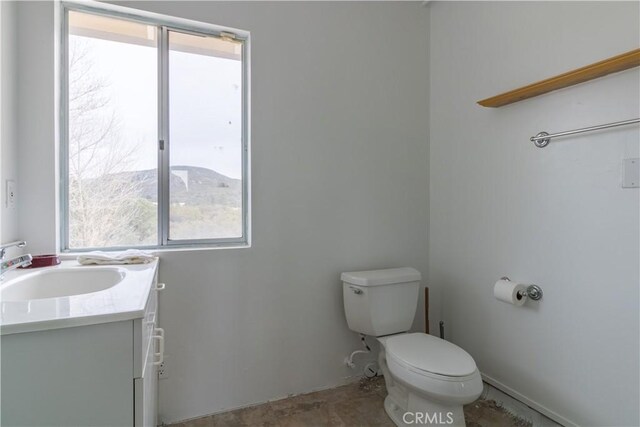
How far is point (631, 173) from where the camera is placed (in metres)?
1.27

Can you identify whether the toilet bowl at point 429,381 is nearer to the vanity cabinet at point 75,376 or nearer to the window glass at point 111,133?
the vanity cabinet at point 75,376

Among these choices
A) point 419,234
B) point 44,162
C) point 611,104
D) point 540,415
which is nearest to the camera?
point 611,104

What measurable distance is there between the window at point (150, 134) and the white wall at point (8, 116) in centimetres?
19

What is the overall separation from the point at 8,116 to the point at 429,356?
217 cm

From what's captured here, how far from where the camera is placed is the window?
1.59m

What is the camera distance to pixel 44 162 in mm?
1442

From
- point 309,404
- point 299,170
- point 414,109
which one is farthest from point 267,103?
point 309,404

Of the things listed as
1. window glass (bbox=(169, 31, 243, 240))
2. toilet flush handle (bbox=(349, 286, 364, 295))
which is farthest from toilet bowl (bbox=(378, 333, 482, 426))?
window glass (bbox=(169, 31, 243, 240))

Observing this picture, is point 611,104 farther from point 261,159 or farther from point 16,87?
point 16,87

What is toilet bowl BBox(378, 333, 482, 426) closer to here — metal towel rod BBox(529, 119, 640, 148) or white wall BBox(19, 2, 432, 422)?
white wall BBox(19, 2, 432, 422)

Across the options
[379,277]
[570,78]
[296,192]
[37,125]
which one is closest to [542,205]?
[570,78]

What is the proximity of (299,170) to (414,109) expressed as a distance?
3.26 feet

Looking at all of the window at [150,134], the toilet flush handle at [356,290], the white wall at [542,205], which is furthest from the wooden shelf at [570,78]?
the window at [150,134]

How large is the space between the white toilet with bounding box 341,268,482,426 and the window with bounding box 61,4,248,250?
0.84m
